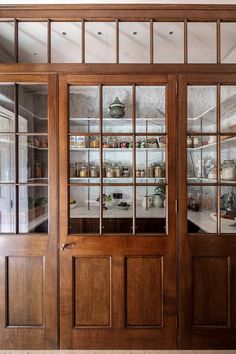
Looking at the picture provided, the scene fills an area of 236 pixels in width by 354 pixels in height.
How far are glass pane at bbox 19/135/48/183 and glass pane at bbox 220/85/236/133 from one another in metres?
1.49

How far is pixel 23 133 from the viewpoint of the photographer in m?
2.12

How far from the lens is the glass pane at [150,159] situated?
82.9 inches

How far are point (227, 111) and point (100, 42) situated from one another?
1211mm

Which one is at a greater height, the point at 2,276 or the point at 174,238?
the point at 174,238

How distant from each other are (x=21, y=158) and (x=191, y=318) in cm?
193

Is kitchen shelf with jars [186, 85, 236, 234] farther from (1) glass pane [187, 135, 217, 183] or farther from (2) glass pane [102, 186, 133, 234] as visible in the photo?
(2) glass pane [102, 186, 133, 234]

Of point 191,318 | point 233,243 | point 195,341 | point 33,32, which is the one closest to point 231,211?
point 233,243

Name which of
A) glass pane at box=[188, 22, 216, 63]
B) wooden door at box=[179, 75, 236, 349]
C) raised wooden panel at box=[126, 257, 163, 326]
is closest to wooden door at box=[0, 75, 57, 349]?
raised wooden panel at box=[126, 257, 163, 326]

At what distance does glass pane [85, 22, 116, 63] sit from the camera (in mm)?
2107

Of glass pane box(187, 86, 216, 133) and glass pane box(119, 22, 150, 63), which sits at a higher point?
glass pane box(119, 22, 150, 63)

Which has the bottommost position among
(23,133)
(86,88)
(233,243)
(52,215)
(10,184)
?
(233,243)

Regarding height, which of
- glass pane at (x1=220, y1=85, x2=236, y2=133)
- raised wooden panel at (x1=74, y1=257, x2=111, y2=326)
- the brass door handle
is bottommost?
raised wooden panel at (x1=74, y1=257, x2=111, y2=326)

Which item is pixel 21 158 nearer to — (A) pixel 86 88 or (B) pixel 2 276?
(A) pixel 86 88

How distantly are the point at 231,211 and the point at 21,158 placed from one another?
183 centimetres
